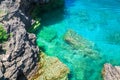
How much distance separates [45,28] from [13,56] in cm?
623

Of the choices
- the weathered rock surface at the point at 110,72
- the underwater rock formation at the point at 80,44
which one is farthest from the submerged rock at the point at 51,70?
the underwater rock formation at the point at 80,44

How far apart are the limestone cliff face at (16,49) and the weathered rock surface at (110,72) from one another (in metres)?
4.27

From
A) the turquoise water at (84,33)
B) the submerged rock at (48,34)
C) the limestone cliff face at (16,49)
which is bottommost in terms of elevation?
the turquoise water at (84,33)

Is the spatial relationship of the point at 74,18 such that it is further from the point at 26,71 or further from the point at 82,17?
the point at 26,71

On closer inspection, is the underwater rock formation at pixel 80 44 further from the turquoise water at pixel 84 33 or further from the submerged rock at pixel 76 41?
the turquoise water at pixel 84 33

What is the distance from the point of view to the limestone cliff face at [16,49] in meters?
13.5

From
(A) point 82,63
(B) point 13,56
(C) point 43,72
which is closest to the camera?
(B) point 13,56

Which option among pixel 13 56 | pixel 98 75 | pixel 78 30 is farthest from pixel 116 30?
pixel 13 56

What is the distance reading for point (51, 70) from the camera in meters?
15.1

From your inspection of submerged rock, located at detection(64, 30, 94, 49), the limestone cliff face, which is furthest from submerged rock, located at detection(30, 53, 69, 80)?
submerged rock, located at detection(64, 30, 94, 49)

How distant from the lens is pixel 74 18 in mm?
21594

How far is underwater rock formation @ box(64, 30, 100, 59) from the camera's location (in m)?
17.3

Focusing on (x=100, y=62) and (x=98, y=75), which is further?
(x=100, y=62)

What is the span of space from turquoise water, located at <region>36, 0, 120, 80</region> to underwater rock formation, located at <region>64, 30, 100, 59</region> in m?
0.21
